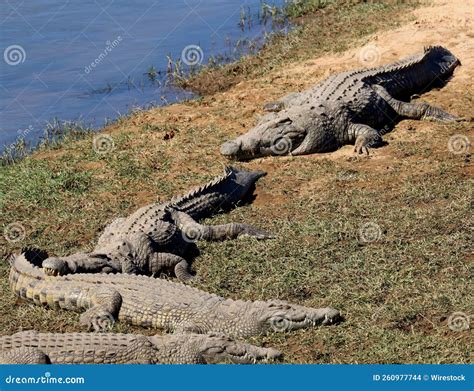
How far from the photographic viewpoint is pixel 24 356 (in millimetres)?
6746

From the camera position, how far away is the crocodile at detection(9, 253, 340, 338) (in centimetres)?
726

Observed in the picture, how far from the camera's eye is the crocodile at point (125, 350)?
6742mm

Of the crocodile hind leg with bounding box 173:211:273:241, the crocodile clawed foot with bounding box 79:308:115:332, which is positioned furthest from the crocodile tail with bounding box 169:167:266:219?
the crocodile clawed foot with bounding box 79:308:115:332

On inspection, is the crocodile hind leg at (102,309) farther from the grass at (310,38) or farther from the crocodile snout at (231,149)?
the grass at (310,38)

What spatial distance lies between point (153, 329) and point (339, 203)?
305 cm

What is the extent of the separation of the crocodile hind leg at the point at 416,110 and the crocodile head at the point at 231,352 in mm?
6319

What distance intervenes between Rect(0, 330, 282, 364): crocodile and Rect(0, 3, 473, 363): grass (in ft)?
1.27

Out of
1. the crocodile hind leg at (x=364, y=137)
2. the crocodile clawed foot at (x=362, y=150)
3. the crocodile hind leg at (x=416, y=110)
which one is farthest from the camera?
the crocodile hind leg at (x=416, y=110)

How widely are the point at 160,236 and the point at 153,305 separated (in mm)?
1420

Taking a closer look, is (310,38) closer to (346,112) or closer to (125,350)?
(346,112)

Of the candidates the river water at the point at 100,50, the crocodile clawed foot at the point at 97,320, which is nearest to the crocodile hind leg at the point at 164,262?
the crocodile clawed foot at the point at 97,320

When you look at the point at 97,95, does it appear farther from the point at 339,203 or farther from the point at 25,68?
the point at 339,203

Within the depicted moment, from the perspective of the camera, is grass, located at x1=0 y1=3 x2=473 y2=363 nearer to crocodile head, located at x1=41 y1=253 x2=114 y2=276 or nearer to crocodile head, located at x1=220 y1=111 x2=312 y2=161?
crocodile head, located at x1=220 y1=111 x2=312 y2=161

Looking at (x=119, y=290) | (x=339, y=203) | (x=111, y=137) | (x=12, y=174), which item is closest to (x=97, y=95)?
(x=111, y=137)
